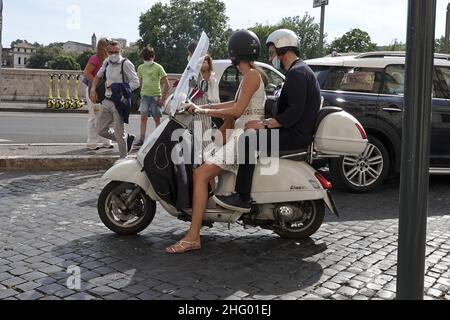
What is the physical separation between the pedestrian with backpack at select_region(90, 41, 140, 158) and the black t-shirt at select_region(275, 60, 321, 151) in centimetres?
375

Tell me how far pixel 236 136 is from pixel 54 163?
437cm

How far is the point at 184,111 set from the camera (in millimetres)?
4586

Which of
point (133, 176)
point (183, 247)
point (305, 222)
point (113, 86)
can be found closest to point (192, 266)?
point (183, 247)

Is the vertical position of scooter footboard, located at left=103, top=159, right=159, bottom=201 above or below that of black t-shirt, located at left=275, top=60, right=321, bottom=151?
below

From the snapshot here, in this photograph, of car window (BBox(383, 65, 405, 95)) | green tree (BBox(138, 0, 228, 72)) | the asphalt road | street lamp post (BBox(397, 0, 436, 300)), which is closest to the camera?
street lamp post (BBox(397, 0, 436, 300))

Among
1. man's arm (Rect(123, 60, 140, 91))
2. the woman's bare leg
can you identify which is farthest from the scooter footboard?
man's arm (Rect(123, 60, 140, 91))

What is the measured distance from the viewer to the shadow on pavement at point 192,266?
149 inches

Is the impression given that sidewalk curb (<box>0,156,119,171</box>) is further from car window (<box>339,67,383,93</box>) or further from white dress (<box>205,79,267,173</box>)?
white dress (<box>205,79,267,173</box>)

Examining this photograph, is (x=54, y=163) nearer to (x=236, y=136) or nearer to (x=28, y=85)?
(x=236, y=136)

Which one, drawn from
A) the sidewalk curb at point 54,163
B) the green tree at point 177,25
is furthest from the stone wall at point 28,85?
the green tree at point 177,25

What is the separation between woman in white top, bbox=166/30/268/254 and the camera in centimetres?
457

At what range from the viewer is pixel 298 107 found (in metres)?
4.58

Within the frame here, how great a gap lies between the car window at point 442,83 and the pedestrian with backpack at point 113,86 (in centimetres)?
412

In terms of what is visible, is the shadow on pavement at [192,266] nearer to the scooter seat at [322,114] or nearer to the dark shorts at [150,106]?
the scooter seat at [322,114]
